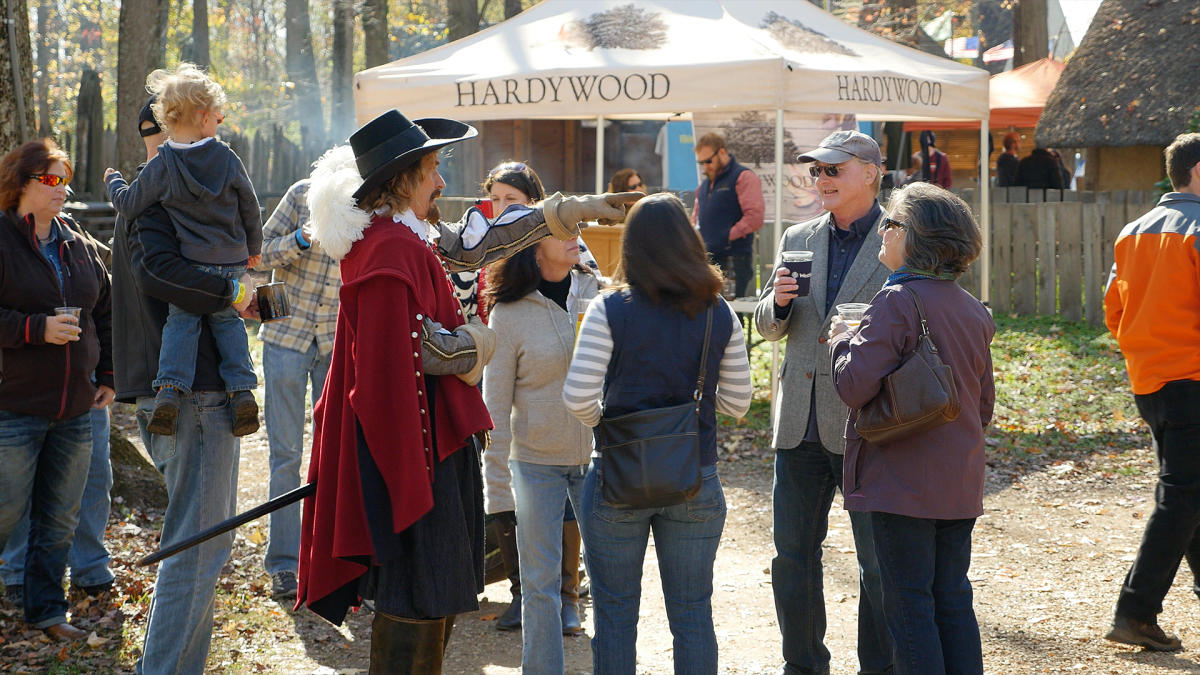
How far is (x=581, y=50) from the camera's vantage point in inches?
356

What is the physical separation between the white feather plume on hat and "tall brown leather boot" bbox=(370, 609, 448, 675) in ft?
3.51

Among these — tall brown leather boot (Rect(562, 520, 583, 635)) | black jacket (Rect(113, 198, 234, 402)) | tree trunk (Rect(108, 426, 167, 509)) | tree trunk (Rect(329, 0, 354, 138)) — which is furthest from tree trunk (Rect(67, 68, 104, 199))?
black jacket (Rect(113, 198, 234, 402))

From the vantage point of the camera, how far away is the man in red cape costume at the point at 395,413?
328 cm

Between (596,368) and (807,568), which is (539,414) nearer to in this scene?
(596,368)

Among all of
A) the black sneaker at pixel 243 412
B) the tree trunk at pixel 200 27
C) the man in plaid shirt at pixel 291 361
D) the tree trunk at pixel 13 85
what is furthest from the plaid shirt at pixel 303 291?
the tree trunk at pixel 200 27

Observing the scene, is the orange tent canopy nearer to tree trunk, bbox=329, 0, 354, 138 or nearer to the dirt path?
tree trunk, bbox=329, 0, 354, 138

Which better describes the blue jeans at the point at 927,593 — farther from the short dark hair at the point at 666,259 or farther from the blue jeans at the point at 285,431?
the blue jeans at the point at 285,431

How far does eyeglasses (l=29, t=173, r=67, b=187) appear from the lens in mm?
4844

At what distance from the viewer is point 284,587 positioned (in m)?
5.58

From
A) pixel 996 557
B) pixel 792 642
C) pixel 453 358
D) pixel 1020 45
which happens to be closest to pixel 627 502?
pixel 453 358

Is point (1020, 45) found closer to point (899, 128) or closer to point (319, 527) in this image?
point (899, 128)

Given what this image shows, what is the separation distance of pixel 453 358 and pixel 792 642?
6.18ft

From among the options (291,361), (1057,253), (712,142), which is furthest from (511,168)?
(1057,253)

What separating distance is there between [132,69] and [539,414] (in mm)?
11223
